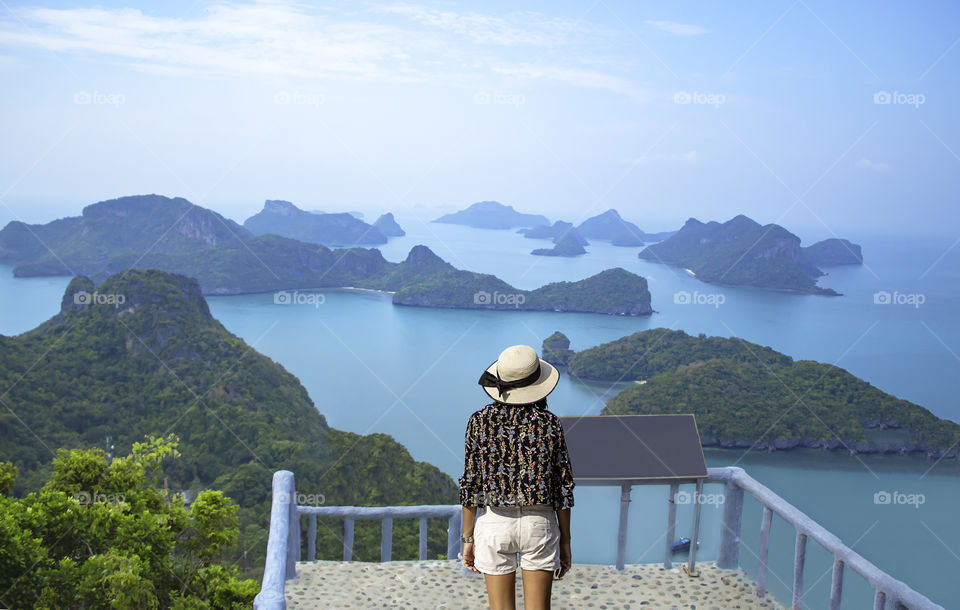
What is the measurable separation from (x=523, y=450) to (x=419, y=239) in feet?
269

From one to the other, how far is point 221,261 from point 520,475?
57.3m

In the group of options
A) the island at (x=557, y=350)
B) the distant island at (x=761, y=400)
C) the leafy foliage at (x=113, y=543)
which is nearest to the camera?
the leafy foliage at (x=113, y=543)

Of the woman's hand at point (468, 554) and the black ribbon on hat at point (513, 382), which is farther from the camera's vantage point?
the woman's hand at point (468, 554)

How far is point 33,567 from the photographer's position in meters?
4.19

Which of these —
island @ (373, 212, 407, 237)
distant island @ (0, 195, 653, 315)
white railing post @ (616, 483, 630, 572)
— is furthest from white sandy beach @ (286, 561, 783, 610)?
island @ (373, 212, 407, 237)

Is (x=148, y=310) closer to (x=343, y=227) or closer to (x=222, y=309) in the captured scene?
(x=222, y=309)

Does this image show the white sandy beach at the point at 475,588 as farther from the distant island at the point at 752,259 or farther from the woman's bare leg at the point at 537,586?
the distant island at the point at 752,259

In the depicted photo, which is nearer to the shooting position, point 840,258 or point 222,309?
point 222,309

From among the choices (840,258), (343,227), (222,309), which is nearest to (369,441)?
(222,309)

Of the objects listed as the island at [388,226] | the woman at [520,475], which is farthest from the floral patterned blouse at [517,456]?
the island at [388,226]

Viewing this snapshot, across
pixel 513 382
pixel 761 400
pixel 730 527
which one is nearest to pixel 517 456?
pixel 513 382

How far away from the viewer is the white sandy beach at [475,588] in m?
3.52

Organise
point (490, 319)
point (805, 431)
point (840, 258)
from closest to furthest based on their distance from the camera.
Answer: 1. point (805, 431)
2. point (490, 319)
3. point (840, 258)

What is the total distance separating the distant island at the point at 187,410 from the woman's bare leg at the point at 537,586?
16460 millimetres
